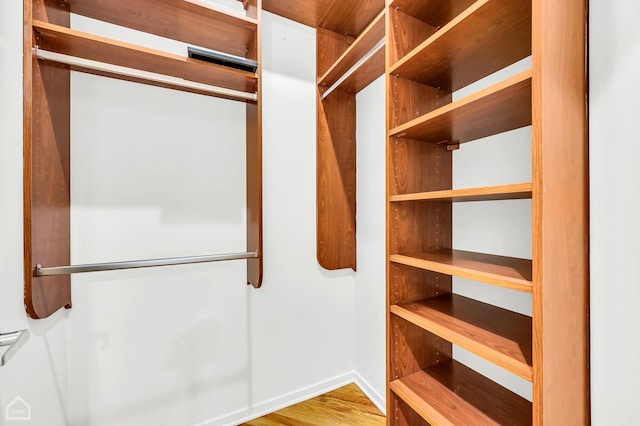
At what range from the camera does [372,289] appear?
5.98ft

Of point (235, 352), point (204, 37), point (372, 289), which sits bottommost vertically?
point (235, 352)

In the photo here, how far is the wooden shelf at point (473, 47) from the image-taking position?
79cm

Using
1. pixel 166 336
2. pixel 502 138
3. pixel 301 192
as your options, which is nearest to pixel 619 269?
pixel 502 138

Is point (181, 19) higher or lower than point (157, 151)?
higher

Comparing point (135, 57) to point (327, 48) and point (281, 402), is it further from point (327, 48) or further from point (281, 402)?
point (281, 402)

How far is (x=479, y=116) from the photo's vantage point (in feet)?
3.06

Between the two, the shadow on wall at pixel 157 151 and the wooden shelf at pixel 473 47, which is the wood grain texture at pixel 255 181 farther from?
the wooden shelf at pixel 473 47

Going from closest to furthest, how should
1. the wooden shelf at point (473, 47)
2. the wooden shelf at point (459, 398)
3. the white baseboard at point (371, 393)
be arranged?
1. the wooden shelf at point (473, 47)
2. the wooden shelf at point (459, 398)
3. the white baseboard at point (371, 393)

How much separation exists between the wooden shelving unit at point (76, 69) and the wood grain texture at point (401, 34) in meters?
0.64

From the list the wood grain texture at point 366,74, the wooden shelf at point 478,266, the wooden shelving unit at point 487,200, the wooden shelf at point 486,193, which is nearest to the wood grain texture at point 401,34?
the wooden shelving unit at point 487,200

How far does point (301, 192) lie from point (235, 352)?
1.08 meters

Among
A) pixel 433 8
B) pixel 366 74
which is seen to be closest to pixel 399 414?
pixel 433 8

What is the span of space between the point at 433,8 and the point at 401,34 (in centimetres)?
14

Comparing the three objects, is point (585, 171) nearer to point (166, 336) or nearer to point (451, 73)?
point (451, 73)
